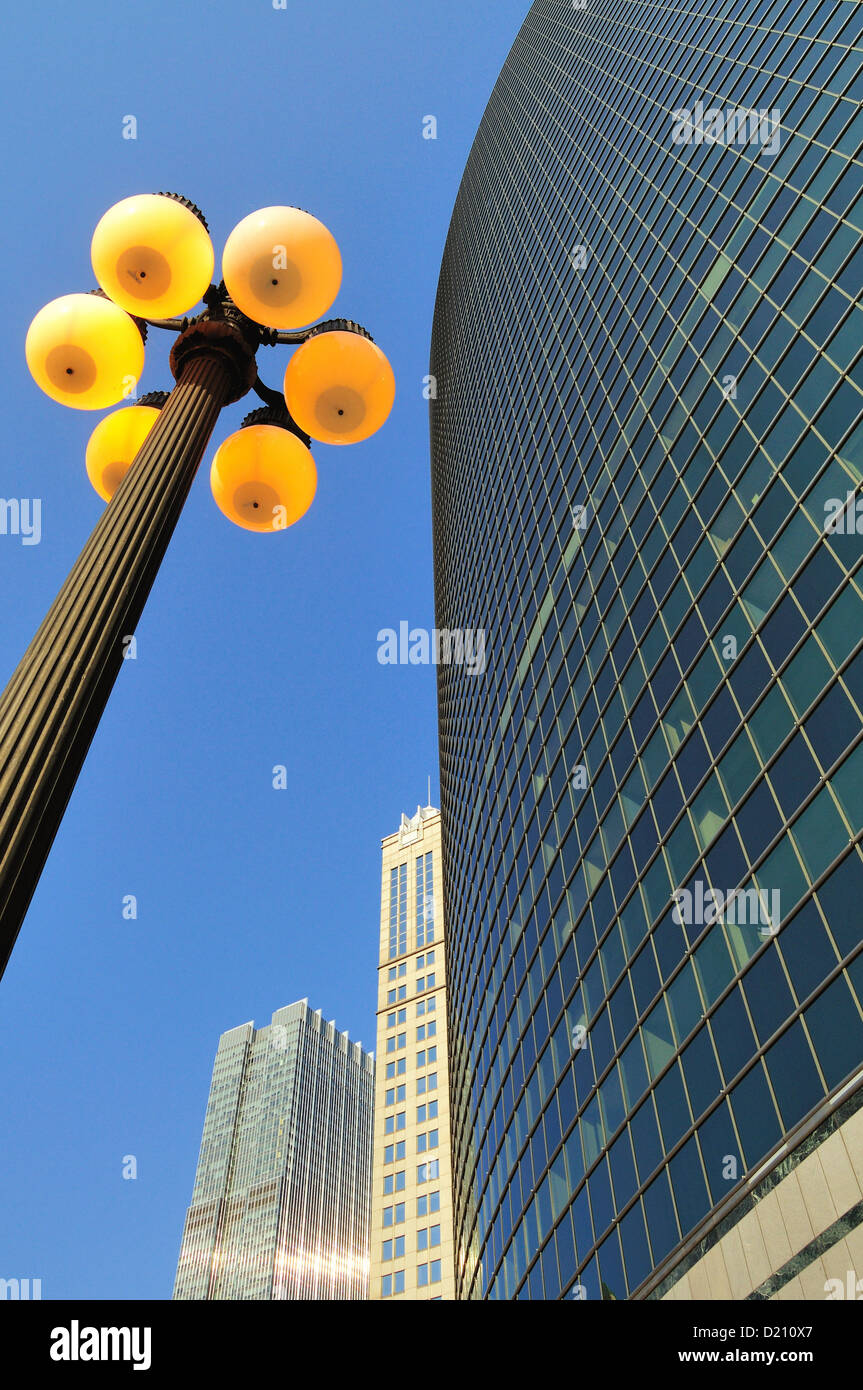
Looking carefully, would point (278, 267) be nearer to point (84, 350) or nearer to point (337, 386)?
point (337, 386)

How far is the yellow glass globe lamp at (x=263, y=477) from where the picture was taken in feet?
21.0

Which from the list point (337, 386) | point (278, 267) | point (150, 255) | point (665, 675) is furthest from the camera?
point (665, 675)

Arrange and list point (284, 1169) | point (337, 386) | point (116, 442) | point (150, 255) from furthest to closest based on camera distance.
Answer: point (284, 1169), point (116, 442), point (337, 386), point (150, 255)

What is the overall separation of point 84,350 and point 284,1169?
16932cm

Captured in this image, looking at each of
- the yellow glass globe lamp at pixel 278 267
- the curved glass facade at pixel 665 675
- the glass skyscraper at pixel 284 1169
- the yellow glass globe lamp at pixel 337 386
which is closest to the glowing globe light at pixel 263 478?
the yellow glass globe lamp at pixel 337 386

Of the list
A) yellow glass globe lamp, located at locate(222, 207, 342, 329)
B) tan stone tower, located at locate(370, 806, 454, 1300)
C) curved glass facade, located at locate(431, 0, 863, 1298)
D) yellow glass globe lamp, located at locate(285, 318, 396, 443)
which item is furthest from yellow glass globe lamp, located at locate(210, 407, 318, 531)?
tan stone tower, located at locate(370, 806, 454, 1300)

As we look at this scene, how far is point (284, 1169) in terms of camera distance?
514 feet

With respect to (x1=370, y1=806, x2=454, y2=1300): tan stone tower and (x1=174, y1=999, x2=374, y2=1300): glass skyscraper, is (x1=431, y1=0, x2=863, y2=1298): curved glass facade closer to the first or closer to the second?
(x1=370, y1=806, x2=454, y2=1300): tan stone tower

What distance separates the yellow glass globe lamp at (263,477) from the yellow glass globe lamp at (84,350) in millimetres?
739

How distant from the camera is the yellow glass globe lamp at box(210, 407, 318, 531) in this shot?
639 cm

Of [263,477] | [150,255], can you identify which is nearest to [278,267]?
[150,255]

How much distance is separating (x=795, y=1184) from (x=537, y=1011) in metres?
16.9

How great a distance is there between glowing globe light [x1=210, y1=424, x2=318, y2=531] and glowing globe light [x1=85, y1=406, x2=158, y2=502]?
1.72ft
